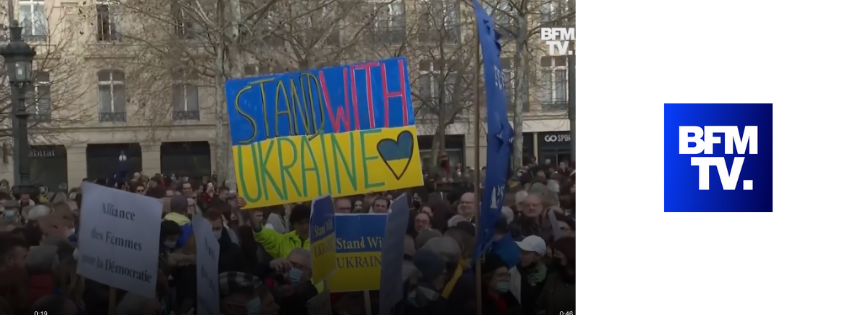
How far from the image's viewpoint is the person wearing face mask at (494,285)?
3189 millimetres

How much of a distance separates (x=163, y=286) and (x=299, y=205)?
63cm

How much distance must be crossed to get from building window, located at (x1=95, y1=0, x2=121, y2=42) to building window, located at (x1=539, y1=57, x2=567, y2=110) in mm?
1693

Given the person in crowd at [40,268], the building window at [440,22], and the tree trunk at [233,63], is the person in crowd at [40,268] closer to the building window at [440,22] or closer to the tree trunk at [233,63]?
the tree trunk at [233,63]

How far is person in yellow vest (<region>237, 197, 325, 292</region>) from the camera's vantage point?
10.1 feet

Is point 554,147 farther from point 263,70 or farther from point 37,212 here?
point 37,212

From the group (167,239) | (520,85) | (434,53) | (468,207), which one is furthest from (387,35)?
(167,239)

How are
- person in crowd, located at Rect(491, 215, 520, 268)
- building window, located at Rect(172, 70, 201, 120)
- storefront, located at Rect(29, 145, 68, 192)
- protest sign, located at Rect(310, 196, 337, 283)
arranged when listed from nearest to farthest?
storefront, located at Rect(29, 145, 68, 192) → building window, located at Rect(172, 70, 201, 120) → protest sign, located at Rect(310, 196, 337, 283) → person in crowd, located at Rect(491, 215, 520, 268)

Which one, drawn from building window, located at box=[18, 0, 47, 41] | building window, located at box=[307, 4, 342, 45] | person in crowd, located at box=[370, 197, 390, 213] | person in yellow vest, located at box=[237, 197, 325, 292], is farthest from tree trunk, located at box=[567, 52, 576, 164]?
building window, located at box=[18, 0, 47, 41]

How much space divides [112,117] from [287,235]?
0.82m

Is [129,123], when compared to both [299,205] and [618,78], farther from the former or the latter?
[618,78]

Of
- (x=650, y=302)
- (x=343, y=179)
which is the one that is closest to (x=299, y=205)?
(x=343, y=179)

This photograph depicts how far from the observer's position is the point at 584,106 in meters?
3.03

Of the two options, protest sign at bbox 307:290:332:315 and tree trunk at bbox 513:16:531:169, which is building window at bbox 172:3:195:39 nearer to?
protest sign at bbox 307:290:332:315
